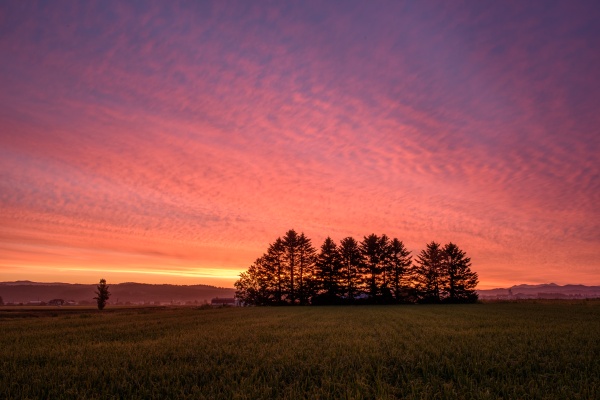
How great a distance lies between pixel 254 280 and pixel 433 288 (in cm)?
3827

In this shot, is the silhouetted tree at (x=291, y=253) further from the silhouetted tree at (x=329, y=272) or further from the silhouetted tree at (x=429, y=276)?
the silhouetted tree at (x=429, y=276)

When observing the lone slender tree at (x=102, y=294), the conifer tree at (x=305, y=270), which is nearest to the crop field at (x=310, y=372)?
the conifer tree at (x=305, y=270)

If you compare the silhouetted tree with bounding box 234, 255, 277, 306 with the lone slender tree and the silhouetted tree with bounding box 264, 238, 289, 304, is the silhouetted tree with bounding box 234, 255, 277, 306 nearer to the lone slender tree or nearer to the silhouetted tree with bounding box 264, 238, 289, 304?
the silhouetted tree with bounding box 264, 238, 289, 304

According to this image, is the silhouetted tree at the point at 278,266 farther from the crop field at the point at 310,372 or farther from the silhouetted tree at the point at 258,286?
the crop field at the point at 310,372

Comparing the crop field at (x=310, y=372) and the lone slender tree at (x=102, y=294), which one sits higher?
the crop field at (x=310, y=372)

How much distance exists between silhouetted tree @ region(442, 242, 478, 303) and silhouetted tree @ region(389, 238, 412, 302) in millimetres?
9095

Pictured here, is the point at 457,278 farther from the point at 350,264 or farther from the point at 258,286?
the point at 258,286

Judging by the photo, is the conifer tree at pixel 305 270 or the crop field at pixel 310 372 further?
the conifer tree at pixel 305 270

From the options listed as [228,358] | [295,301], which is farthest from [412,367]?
[295,301]

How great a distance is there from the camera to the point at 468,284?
7231 cm

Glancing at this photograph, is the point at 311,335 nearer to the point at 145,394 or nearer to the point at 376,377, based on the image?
the point at 376,377

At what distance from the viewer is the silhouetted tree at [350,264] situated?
2734 inches

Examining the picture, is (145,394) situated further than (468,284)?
No

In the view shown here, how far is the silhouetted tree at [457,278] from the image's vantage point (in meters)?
71.2
